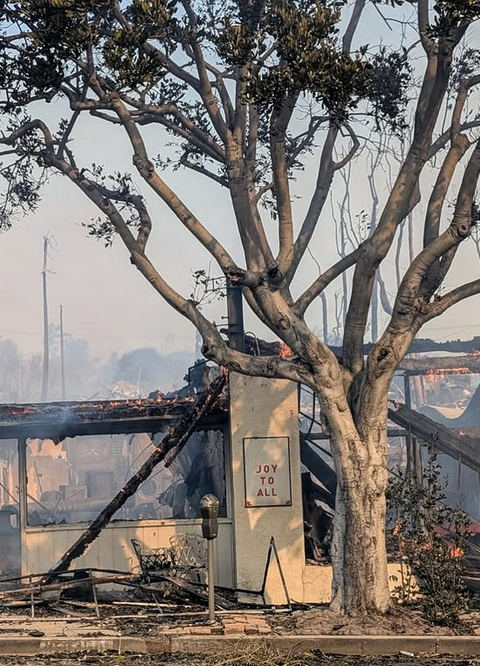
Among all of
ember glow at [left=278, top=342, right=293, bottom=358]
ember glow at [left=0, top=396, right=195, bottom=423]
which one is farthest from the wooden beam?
ember glow at [left=0, top=396, right=195, bottom=423]

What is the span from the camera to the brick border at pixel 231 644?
10.0 m

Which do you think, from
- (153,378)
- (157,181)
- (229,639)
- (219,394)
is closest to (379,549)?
(229,639)

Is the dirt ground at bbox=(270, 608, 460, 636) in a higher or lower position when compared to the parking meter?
lower

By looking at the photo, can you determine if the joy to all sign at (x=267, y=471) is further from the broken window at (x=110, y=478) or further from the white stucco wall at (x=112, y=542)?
the broken window at (x=110, y=478)

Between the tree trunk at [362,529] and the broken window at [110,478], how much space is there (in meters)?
5.71

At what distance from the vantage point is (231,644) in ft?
32.8

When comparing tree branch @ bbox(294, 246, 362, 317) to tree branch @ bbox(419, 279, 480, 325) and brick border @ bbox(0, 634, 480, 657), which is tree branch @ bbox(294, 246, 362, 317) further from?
brick border @ bbox(0, 634, 480, 657)

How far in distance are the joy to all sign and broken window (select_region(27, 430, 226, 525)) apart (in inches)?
97.3

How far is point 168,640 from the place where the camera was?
10109 mm

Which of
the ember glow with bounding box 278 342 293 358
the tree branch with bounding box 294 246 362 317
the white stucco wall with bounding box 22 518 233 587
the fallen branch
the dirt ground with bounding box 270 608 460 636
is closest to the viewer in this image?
the dirt ground with bounding box 270 608 460 636

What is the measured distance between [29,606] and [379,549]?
500 cm

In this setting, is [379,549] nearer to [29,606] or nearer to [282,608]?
[282,608]

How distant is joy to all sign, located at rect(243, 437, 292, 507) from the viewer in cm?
1391

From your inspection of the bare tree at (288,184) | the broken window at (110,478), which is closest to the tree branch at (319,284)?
the bare tree at (288,184)
